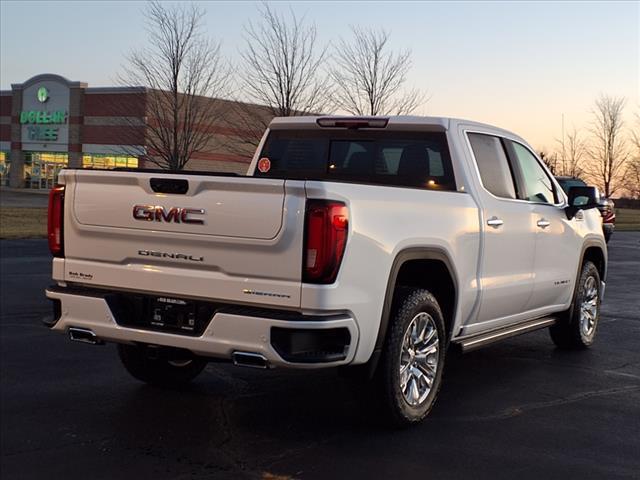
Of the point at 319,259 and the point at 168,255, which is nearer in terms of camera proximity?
the point at 319,259

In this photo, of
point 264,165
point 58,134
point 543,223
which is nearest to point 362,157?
point 264,165

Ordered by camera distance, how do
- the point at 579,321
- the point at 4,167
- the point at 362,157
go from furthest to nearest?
1. the point at 4,167
2. the point at 579,321
3. the point at 362,157

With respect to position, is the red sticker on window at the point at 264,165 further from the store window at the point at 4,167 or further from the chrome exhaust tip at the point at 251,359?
the store window at the point at 4,167

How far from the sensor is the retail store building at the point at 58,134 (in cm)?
5822

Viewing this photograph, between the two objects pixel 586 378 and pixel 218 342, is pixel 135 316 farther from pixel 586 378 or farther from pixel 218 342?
pixel 586 378

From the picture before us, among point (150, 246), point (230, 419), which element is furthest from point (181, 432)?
point (150, 246)

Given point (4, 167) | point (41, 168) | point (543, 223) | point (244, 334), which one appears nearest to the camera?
point (244, 334)

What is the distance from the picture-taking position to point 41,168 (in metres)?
66.4

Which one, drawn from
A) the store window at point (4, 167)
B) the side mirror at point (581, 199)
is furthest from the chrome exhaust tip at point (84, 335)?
the store window at point (4, 167)

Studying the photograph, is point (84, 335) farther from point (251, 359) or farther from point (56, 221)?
point (251, 359)

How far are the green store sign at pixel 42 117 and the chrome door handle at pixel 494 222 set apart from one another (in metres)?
60.5

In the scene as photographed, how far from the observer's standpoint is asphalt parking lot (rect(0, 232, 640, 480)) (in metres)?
4.61

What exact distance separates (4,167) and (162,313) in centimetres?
6874

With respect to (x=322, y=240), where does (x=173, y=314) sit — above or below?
below
